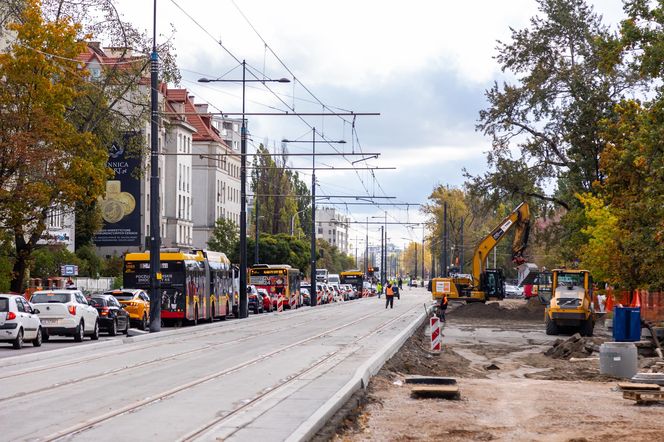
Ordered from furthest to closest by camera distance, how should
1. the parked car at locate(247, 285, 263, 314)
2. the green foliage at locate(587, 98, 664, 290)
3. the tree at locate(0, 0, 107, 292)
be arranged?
the parked car at locate(247, 285, 263, 314), the tree at locate(0, 0, 107, 292), the green foliage at locate(587, 98, 664, 290)

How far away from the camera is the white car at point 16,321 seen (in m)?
30.3

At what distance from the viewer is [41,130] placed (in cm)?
4097

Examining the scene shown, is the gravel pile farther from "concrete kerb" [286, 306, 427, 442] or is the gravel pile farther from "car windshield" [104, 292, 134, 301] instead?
"concrete kerb" [286, 306, 427, 442]

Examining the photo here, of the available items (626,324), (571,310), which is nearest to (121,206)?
(571,310)

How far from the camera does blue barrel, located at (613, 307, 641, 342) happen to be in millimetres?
33041

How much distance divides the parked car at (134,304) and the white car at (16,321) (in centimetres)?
1059

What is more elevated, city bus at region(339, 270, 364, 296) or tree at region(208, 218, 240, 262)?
tree at region(208, 218, 240, 262)

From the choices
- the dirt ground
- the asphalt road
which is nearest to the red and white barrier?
the dirt ground

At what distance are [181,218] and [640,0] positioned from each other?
8620 centimetres

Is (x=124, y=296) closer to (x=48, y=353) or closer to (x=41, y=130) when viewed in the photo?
(x=41, y=130)

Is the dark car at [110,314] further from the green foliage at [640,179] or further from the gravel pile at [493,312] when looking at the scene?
the gravel pile at [493,312]

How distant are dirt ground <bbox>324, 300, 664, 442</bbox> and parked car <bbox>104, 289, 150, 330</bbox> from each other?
42.2ft

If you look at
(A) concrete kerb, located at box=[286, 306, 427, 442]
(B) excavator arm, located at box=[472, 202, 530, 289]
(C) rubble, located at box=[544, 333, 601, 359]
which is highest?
(B) excavator arm, located at box=[472, 202, 530, 289]

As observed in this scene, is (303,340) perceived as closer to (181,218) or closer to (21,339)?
(21,339)
